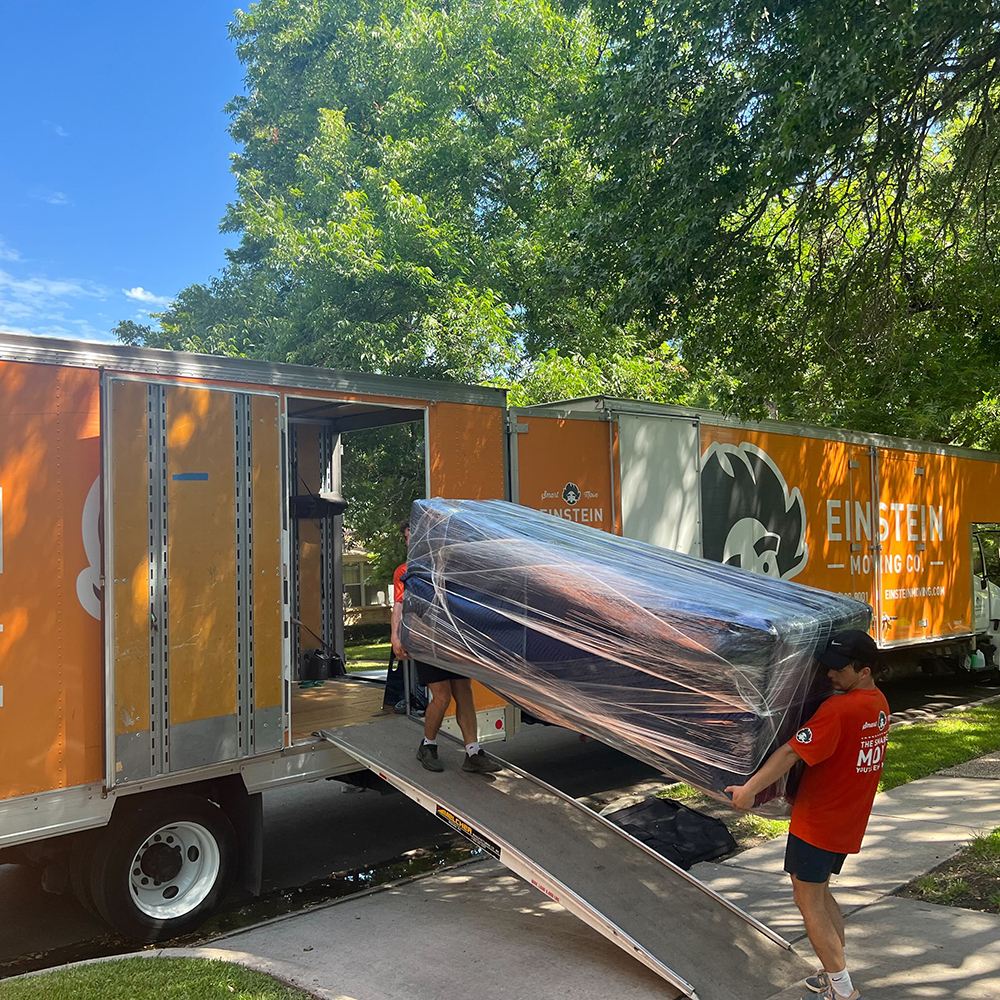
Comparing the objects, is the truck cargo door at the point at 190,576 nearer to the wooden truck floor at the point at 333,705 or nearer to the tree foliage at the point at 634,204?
the wooden truck floor at the point at 333,705

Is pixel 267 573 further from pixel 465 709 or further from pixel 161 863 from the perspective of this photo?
pixel 161 863

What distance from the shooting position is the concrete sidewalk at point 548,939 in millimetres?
4100

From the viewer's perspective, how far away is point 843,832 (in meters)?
3.64

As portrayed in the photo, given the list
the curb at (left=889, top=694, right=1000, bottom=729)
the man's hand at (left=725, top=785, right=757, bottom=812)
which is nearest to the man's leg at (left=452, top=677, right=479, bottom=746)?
the man's hand at (left=725, top=785, right=757, bottom=812)

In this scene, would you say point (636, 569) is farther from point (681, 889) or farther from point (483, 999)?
point (483, 999)

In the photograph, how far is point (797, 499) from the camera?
9.80m

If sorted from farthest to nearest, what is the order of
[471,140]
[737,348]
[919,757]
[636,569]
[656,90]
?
[471,140] < [737,348] < [919,757] < [656,90] < [636,569]

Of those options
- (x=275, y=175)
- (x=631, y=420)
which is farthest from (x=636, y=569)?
(x=275, y=175)

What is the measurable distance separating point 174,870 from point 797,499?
711cm

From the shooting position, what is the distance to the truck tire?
484 centimetres

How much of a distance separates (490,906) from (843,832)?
238 centimetres

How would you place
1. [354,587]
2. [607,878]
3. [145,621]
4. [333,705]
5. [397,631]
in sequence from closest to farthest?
[607,878]
[145,621]
[397,631]
[333,705]
[354,587]

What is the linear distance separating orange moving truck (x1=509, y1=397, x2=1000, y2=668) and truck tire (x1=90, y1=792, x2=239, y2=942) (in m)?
3.24

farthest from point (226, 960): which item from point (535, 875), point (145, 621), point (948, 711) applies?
point (948, 711)
